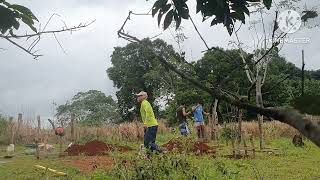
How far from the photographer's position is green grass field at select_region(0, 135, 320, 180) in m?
4.92

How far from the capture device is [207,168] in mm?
5625

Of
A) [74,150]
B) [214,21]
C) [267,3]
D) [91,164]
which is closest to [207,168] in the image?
[214,21]

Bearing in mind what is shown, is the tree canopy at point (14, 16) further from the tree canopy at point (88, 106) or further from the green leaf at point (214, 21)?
the tree canopy at point (88, 106)

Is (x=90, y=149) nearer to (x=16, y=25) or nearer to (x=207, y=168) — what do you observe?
(x=207, y=168)

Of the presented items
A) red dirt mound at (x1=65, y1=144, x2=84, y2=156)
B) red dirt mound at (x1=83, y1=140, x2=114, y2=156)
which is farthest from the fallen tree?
red dirt mound at (x1=65, y1=144, x2=84, y2=156)

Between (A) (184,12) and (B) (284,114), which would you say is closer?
(B) (284,114)

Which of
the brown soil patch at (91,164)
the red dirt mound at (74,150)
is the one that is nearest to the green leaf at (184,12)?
the brown soil patch at (91,164)

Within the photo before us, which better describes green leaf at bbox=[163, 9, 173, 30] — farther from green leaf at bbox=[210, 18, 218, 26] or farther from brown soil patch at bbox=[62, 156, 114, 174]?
brown soil patch at bbox=[62, 156, 114, 174]

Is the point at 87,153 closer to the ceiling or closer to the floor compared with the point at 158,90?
closer to the floor

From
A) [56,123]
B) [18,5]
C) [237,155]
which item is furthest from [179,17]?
[56,123]

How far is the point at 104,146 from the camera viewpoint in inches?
589

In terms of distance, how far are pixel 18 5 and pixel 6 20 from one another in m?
0.10

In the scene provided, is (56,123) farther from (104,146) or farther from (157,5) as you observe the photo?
(157,5)

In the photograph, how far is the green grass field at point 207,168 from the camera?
4922mm
